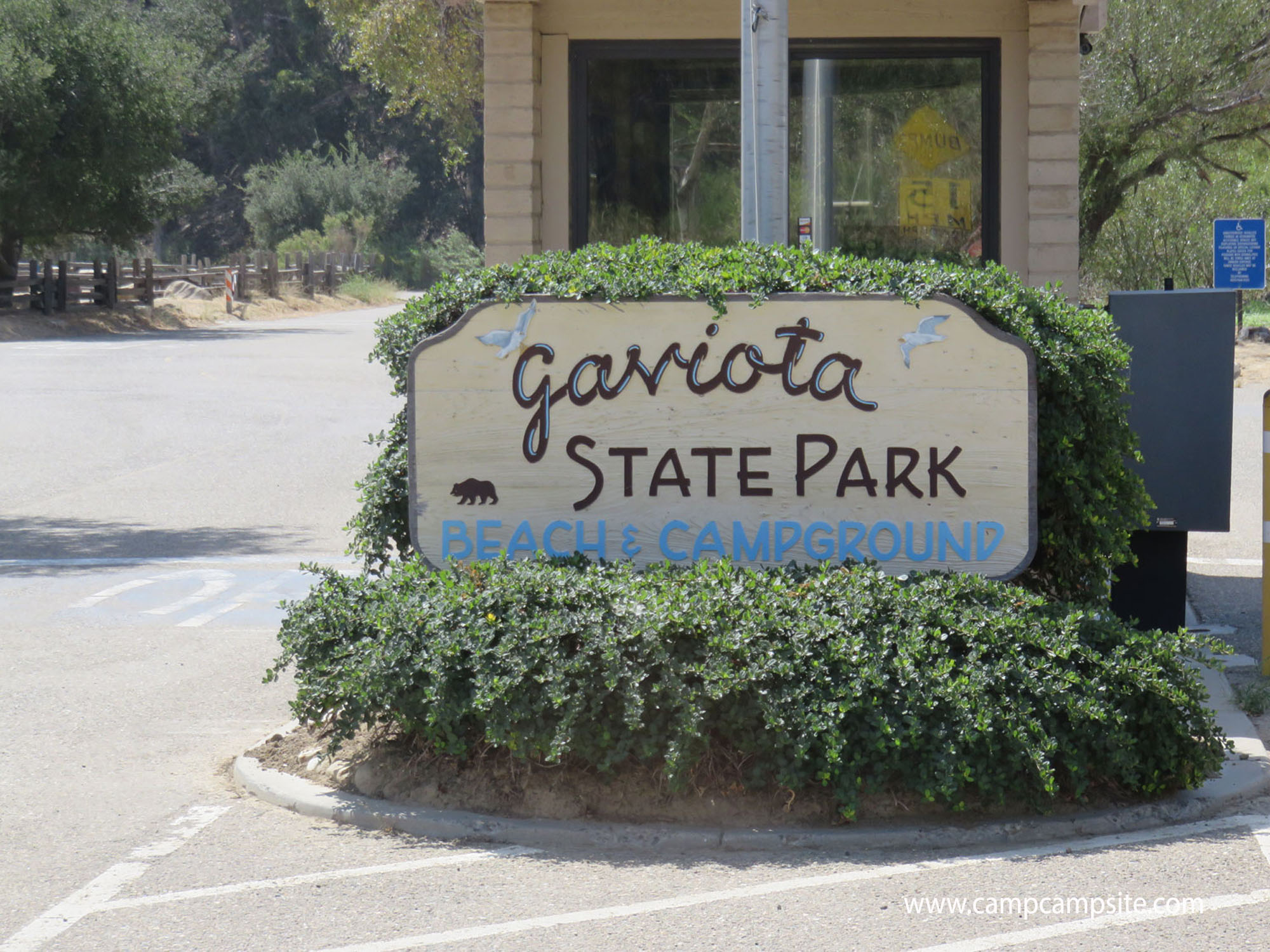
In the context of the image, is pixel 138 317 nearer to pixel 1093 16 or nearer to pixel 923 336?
pixel 1093 16

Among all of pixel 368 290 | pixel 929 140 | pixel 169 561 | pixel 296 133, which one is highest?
pixel 296 133

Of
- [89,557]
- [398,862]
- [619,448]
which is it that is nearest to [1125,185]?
[89,557]

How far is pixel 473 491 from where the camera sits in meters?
5.61

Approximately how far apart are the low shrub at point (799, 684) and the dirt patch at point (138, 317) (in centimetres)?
3026

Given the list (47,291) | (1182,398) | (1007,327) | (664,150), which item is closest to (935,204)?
(664,150)

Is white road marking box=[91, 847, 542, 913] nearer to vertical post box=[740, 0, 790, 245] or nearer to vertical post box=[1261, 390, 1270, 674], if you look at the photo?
vertical post box=[740, 0, 790, 245]

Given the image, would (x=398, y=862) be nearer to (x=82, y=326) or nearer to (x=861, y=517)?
(x=861, y=517)

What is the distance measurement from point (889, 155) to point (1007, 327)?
3.51 metres

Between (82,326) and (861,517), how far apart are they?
34.5 meters

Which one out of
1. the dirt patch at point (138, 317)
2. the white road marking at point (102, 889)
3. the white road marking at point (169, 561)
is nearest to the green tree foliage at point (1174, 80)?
the white road marking at point (169, 561)

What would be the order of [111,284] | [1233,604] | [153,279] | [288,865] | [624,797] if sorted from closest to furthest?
[288,865]
[624,797]
[1233,604]
[111,284]
[153,279]

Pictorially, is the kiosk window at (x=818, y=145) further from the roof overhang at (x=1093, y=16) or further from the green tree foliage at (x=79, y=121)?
the green tree foliage at (x=79, y=121)

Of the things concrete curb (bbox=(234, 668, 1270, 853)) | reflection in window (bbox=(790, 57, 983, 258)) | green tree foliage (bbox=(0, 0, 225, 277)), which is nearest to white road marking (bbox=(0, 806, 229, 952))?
concrete curb (bbox=(234, 668, 1270, 853))

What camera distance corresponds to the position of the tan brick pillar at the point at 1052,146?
8.02 metres
